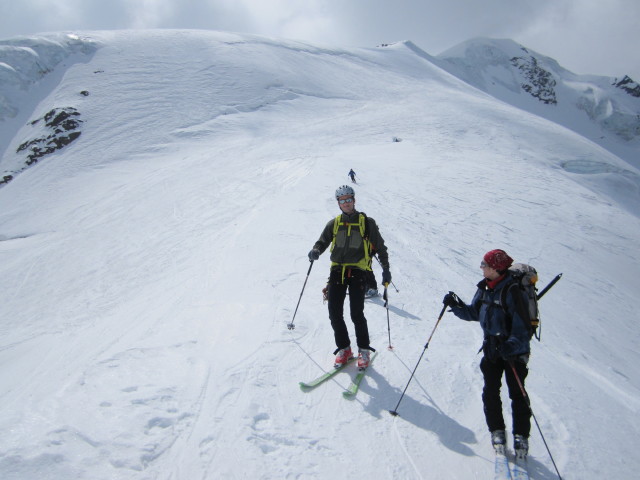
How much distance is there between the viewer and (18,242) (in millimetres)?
→ 21609

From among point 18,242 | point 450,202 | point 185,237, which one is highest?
point 450,202

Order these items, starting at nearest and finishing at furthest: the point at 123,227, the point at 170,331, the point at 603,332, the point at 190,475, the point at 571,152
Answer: the point at 190,475
the point at 170,331
the point at 603,332
the point at 123,227
the point at 571,152

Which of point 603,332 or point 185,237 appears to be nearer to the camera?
point 603,332

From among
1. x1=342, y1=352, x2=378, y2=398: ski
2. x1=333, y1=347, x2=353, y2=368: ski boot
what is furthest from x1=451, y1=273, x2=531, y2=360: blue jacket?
x1=333, y1=347, x2=353, y2=368: ski boot

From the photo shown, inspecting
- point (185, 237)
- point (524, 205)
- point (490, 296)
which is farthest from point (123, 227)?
point (524, 205)

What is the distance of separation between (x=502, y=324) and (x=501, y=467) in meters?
1.36

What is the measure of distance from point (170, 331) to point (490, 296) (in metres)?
4.84

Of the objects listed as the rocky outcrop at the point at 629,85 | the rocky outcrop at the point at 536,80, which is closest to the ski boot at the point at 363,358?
the rocky outcrop at the point at 536,80

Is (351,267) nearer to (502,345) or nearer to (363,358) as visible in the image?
(363,358)

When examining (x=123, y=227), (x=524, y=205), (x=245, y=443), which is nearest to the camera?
(x=245, y=443)

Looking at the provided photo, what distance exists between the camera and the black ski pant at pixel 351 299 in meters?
5.13

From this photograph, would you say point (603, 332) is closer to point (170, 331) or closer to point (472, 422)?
point (472, 422)

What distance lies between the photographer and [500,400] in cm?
394

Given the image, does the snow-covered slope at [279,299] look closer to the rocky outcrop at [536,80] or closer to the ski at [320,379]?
the ski at [320,379]
